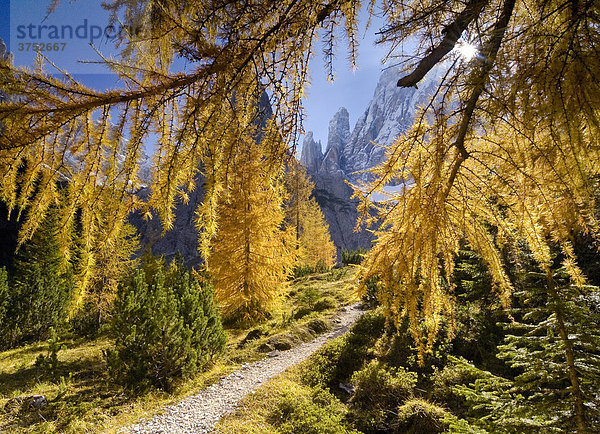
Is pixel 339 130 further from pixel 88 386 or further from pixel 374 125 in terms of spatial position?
pixel 88 386

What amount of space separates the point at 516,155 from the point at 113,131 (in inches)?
88.0

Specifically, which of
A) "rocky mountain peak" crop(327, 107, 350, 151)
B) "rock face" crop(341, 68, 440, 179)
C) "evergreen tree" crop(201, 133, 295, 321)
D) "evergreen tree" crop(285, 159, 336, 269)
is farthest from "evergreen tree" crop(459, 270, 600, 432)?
"rocky mountain peak" crop(327, 107, 350, 151)

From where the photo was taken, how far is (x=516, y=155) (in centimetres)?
154

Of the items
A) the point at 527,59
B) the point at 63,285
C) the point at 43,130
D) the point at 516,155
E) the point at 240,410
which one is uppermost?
the point at 527,59

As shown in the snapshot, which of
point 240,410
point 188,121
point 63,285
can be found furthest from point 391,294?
point 63,285

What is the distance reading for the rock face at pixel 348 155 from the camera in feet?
212

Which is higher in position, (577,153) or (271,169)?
(271,169)

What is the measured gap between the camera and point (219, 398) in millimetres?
5059

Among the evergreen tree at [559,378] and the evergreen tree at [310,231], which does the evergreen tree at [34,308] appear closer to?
the evergreen tree at [559,378]

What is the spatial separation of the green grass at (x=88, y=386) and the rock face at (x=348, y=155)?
5457 cm

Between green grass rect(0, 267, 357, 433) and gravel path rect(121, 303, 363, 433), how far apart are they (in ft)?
0.92

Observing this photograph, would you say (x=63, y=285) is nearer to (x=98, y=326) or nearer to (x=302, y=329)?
(x=98, y=326)

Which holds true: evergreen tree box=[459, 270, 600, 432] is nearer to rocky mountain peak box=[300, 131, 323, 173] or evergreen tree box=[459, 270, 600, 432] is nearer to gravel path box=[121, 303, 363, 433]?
gravel path box=[121, 303, 363, 433]

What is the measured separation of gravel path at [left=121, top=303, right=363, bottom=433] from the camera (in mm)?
4145
